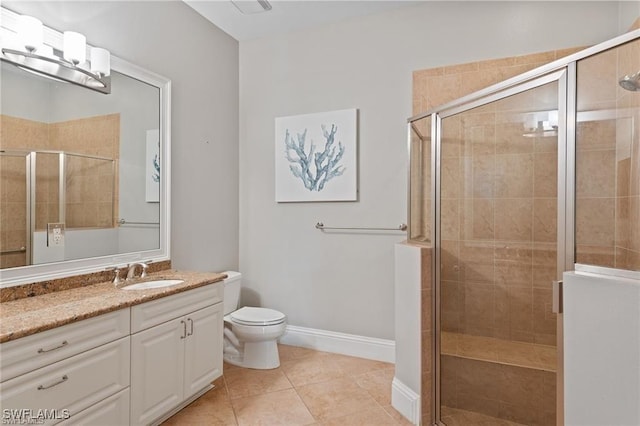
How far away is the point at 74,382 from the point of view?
4.60ft

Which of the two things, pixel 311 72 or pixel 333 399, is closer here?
pixel 333 399


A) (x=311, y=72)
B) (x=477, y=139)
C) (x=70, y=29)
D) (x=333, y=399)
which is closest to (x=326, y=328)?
(x=333, y=399)

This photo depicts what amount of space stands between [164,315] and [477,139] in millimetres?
1935

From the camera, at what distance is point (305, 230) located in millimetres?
3045

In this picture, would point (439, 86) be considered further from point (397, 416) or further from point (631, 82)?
point (397, 416)

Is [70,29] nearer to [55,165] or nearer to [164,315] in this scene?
[55,165]

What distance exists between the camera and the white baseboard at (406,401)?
75.8 inches

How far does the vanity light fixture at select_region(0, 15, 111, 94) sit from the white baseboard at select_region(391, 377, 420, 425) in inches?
98.5

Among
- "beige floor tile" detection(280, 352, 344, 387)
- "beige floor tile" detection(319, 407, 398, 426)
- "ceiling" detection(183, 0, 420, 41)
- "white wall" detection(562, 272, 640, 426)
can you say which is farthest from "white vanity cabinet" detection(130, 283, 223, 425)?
"ceiling" detection(183, 0, 420, 41)

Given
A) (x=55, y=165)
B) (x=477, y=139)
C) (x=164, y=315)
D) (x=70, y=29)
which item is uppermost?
(x=70, y=29)

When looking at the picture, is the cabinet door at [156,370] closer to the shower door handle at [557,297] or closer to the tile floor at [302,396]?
the tile floor at [302,396]

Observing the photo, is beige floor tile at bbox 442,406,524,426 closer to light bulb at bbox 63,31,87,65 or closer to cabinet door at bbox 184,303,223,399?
cabinet door at bbox 184,303,223,399

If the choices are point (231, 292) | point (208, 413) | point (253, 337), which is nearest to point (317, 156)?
point (231, 292)

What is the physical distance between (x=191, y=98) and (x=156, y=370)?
196 cm
